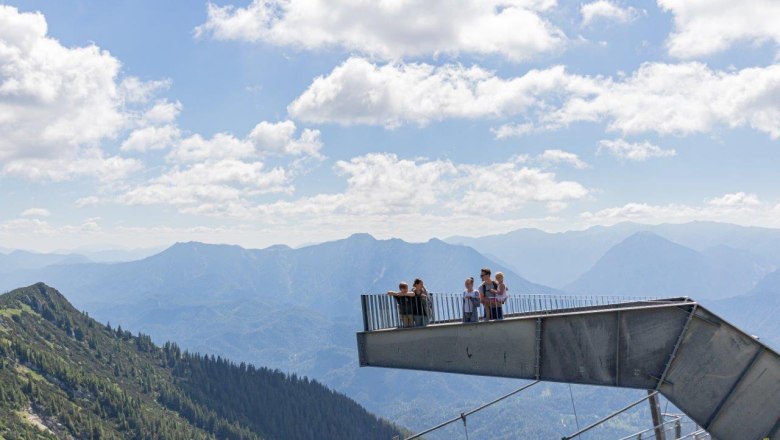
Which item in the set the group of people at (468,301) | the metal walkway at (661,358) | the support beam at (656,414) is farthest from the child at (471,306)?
the support beam at (656,414)

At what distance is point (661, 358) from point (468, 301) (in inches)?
246

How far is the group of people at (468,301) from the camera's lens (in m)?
22.4

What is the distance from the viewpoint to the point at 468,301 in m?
22.8

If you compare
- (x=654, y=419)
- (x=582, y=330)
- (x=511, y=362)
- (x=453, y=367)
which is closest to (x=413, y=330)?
(x=453, y=367)

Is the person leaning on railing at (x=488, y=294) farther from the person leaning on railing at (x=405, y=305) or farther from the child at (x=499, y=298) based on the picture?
the person leaning on railing at (x=405, y=305)

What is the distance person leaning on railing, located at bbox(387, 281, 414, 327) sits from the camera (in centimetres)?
2375

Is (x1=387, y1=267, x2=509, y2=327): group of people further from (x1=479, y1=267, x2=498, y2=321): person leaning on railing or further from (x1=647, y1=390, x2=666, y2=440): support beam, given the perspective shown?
(x1=647, y1=390, x2=666, y2=440): support beam

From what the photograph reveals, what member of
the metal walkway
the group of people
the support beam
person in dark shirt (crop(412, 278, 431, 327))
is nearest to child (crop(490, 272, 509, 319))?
the group of people

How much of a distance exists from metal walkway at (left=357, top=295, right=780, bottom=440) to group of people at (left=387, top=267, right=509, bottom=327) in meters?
1.16

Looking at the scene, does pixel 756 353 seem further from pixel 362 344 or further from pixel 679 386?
pixel 362 344

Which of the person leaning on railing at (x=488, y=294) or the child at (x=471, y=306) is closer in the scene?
the person leaning on railing at (x=488, y=294)

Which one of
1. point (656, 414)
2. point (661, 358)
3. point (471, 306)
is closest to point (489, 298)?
point (471, 306)

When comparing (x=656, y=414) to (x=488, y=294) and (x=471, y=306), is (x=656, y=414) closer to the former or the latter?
(x=488, y=294)

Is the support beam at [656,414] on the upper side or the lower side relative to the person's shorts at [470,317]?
lower
